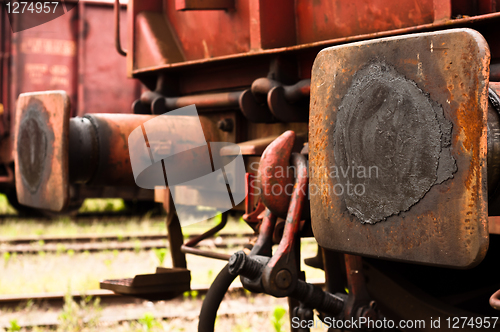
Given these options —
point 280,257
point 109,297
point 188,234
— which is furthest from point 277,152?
point 188,234

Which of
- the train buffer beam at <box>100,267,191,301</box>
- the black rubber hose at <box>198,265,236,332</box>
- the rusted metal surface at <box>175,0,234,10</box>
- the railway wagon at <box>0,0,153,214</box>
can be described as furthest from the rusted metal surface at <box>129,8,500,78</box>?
the railway wagon at <box>0,0,153,214</box>

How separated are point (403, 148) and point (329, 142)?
0.75ft

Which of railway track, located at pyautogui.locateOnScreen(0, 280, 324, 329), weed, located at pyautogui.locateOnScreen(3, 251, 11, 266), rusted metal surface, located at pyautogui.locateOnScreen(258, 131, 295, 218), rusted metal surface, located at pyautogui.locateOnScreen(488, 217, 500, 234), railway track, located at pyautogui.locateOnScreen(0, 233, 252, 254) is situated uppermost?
rusted metal surface, located at pyautogui.locateOnScreen(258, 131, 295, 218)

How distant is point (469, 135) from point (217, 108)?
5.33ft

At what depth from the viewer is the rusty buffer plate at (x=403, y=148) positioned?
3.59ft

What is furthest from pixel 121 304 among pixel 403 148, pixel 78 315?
pixel 403 148

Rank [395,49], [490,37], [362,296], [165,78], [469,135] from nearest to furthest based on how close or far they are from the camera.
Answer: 1. [469,135]
2. [395,49]
3. [490,37]
4. [362,296]
5. [165,78]

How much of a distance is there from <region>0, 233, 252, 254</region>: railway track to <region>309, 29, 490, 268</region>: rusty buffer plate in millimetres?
4884

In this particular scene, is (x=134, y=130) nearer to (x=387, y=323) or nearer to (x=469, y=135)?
(x=387, y=323)

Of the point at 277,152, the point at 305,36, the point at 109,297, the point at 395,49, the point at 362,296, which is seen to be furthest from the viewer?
the point at 109,297

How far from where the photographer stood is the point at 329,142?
4.50 ft

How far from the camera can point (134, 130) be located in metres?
2.31

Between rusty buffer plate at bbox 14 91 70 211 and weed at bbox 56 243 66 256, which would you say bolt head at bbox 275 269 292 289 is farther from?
weed at bbox 56 243 66 256

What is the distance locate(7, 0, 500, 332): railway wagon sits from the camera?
3.73 ft
